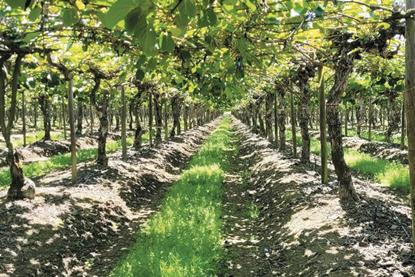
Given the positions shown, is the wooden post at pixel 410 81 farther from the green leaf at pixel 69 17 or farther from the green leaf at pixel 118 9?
the green leaf at pixel 118 9

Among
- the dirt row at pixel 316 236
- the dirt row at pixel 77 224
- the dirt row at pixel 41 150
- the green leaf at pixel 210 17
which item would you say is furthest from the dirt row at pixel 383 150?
the dirt row at pixel 41 150

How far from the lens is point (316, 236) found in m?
7.38

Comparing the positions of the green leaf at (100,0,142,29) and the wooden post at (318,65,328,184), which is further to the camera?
the wooden post at (318,65,328,184)

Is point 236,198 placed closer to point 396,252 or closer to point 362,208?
point 362,208

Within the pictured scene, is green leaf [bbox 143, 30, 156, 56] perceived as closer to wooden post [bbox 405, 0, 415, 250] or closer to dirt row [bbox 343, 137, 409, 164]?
wooden post [bbox 405, 0, 415, 250]

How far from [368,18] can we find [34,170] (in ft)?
47.3

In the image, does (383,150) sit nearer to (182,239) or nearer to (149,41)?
(182,239)

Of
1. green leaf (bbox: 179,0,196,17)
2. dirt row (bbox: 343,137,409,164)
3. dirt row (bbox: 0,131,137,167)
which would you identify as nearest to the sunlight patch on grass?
dirt row (bbox: 343,137,409,164)

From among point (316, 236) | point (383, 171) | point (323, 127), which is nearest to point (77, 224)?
point (316, 236)

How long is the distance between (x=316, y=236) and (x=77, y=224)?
16.2 ft

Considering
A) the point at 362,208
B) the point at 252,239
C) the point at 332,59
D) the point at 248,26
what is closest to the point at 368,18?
the point at 248,26

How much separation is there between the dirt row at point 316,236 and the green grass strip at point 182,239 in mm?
395

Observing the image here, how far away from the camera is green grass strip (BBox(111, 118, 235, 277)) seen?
6.69 metres

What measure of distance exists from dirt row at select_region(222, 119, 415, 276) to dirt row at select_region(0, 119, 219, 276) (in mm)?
2422
